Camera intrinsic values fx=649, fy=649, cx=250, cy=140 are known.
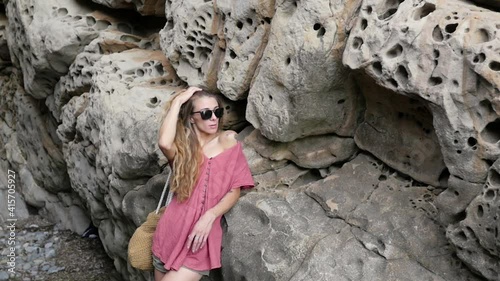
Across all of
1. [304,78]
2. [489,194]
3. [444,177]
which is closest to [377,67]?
[304,78]

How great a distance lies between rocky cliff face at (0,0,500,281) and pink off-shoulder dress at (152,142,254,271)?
17 centimetres

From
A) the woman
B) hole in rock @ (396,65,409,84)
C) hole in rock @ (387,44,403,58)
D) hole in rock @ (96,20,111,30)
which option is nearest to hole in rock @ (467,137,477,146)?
hole in rock @ (396,65,409,84)

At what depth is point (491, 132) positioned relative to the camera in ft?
8.43

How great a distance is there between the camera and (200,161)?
305 cm

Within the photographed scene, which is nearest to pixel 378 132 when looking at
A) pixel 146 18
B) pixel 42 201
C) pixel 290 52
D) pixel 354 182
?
pixel 354 182

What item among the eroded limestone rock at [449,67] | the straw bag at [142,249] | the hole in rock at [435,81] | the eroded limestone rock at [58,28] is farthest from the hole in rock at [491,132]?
the eroded limestone rock at [58,28]

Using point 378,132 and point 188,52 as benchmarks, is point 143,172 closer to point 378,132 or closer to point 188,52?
point 188,52

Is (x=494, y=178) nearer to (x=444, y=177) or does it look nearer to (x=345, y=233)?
(x=444, y=177)

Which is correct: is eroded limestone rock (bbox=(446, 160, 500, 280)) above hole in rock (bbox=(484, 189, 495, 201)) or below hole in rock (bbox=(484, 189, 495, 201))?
below

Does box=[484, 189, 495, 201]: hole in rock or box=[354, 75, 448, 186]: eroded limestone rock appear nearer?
box=[484, 189, 495, 201]: hole in rock

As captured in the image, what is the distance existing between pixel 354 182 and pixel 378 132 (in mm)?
277

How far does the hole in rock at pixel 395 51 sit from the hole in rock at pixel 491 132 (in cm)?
48

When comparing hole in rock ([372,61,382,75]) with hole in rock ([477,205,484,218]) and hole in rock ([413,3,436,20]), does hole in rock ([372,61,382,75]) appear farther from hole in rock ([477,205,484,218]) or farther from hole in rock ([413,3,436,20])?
hole in rock ([477,205,484,218])

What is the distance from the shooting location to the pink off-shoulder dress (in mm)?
3002
